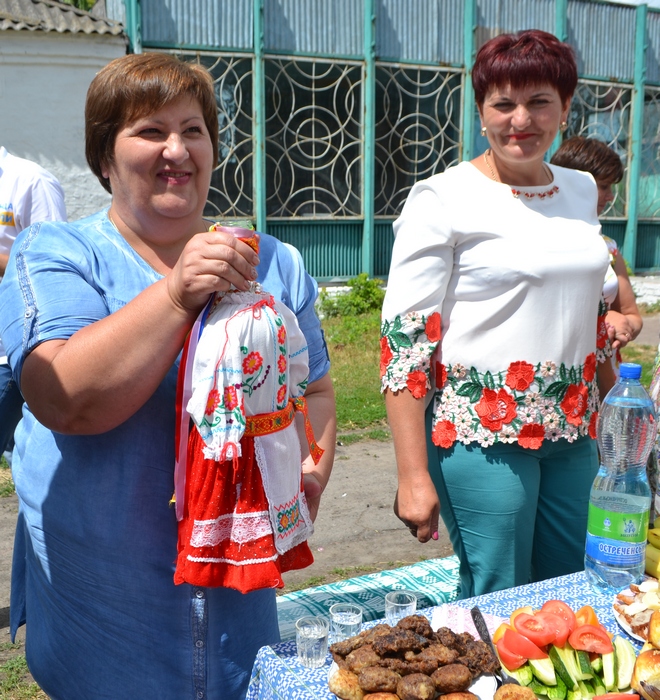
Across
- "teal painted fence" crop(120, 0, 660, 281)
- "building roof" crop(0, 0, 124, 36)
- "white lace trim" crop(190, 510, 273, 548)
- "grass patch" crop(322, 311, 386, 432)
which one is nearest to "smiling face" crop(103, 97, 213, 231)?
"white lace trim" crop(190, 510, 273, 548)

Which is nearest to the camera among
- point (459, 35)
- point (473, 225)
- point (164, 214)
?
point (164, 214)

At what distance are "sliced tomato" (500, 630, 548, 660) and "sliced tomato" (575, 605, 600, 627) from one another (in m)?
0.15

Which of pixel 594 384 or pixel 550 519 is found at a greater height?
pixel 594 384

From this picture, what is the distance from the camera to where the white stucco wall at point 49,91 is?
8117 millimetres

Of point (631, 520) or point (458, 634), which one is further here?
point (631, 520)

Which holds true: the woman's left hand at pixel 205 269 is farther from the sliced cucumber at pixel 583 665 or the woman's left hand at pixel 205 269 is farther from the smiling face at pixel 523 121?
the smiling face at pixel 523 121

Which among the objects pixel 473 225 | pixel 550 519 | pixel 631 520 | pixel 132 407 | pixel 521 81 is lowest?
pixel 550 519

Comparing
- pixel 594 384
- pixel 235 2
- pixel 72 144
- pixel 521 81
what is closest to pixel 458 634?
pixel 594 384

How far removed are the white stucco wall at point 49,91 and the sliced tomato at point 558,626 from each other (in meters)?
7.73

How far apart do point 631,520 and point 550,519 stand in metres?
0.49

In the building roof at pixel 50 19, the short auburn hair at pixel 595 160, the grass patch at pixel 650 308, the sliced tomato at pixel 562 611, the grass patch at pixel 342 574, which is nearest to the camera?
the sliced tomato at pixel 562 611

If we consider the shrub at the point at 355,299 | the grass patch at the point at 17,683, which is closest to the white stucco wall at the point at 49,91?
the shrub at the point at 355,299

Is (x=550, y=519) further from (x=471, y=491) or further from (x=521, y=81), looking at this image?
(x=521, y=81)

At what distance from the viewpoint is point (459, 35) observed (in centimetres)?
1022
